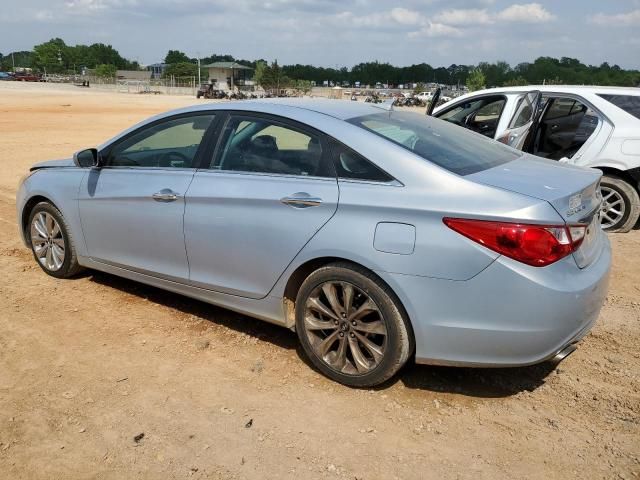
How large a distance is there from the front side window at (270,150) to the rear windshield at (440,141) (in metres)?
0.33

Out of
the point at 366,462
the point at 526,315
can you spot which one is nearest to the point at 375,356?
the point at 366,462

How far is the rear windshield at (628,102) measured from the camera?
685cm

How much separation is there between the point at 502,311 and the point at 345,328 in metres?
0.91

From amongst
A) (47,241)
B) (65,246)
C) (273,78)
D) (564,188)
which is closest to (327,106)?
(564,188)

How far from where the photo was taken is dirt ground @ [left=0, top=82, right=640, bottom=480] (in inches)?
110

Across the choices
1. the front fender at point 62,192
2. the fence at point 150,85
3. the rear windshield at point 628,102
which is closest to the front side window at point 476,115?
the rear windshield at point 628,102

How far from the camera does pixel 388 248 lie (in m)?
3.09

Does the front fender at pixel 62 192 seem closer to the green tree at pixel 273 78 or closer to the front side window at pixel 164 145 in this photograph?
the front side window at pixel 164 145

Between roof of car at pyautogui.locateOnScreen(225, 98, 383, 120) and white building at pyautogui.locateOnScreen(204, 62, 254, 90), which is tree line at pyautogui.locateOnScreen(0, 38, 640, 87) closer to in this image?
white building at pyautogui.locateOnScreen(204, 62, 254, 90)

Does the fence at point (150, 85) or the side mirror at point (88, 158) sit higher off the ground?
the fence at point (150, 85)

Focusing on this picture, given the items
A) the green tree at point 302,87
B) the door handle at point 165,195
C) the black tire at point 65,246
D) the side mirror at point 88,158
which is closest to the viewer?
the door handle at point 165,195

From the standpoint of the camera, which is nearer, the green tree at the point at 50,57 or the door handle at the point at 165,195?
the door handle at the point at 165,195

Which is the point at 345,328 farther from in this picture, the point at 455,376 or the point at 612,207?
the point at 612,207

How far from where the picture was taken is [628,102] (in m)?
6.91
